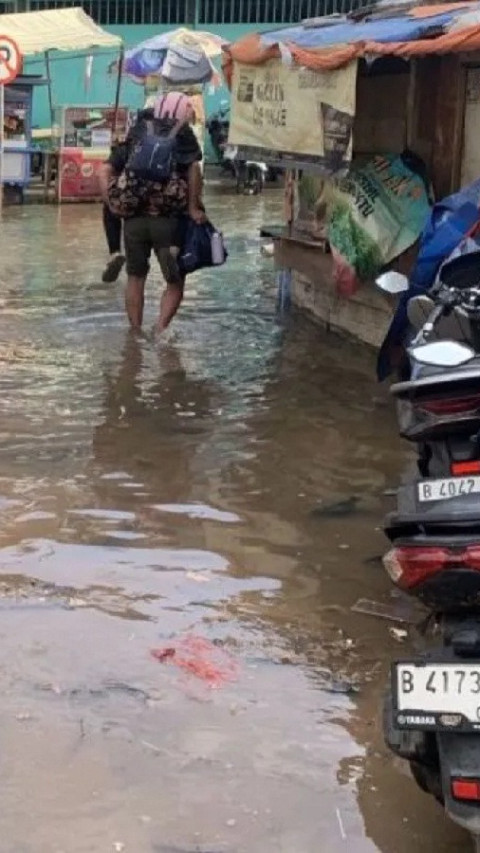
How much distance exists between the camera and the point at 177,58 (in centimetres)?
1952

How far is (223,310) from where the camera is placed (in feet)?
34.6

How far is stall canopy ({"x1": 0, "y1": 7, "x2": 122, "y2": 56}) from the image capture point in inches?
720

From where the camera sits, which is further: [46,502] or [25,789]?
[46,502]

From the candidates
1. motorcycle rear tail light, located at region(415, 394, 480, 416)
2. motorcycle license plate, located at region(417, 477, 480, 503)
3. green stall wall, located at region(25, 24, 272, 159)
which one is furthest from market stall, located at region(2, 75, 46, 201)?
motorcycle license plate, located at region(417, 477, 480, 503)

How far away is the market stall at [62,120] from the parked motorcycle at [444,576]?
52.8 ft

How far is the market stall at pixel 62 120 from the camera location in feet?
60.7

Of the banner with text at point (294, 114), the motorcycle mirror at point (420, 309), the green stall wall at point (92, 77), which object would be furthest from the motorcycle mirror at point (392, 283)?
the green stall wall at point (92, 77)

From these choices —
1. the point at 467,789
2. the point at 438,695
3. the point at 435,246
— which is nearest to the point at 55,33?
the point at 435,246

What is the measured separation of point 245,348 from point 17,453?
303 centimetres

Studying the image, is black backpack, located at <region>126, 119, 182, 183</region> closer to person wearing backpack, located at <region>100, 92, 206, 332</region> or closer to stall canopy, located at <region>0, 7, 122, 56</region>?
person wearing backpack, located at <region>100, 92, 206, 332</region>

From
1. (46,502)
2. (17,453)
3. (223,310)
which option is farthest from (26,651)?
(223,310)

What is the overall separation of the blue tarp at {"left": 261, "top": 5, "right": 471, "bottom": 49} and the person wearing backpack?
95 cm

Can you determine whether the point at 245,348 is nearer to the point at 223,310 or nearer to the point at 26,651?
the point at 223,310

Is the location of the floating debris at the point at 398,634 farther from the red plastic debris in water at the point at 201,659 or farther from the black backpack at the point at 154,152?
the black backpack at the point at 154,152
